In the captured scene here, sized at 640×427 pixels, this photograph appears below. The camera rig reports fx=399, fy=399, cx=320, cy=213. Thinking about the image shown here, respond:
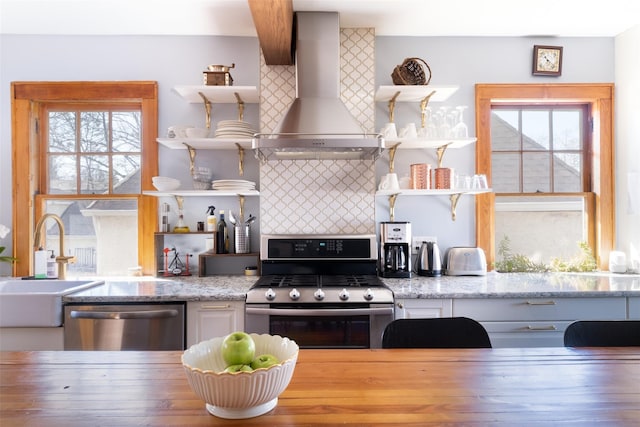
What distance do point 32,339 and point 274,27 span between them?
218 centimetres

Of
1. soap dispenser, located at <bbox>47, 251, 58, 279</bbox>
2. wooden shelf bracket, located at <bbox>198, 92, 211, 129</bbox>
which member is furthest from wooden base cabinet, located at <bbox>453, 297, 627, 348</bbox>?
soap dispenser, located at <bbox>47, 251, 58, 279</bbox>

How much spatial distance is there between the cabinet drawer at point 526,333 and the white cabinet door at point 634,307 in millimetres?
356

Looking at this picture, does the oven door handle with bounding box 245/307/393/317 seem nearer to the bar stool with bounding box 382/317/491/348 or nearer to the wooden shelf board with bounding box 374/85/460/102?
the bar stool with bounding box 382/317/491/348

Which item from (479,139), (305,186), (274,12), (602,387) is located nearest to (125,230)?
(305,186)

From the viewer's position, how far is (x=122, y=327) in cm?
216

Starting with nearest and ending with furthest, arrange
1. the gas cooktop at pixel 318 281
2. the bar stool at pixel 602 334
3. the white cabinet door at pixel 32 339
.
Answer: the bar stool at pixel 602 334 < the white cabinet door at pixel 32 339 < the gas cooktop at pixel 318 281

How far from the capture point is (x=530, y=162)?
3059mm

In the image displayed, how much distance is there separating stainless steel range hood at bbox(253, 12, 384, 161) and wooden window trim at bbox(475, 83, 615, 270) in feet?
3.14

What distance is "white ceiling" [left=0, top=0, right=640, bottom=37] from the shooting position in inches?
99.7

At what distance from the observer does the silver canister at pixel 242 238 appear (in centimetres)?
286

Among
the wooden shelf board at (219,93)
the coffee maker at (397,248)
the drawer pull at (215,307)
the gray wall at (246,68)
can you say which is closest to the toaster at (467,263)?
the gray wall at (246,68)

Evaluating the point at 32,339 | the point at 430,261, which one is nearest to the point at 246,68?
the point at 430,261

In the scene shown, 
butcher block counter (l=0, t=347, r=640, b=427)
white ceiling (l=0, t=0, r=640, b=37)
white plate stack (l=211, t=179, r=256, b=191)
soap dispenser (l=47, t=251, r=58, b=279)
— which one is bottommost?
butcher block counter (l=0, t=347, r=640, b=427)

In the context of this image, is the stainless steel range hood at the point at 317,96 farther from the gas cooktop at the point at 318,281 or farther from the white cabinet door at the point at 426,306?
the white cabinet door at the point at 426,306
